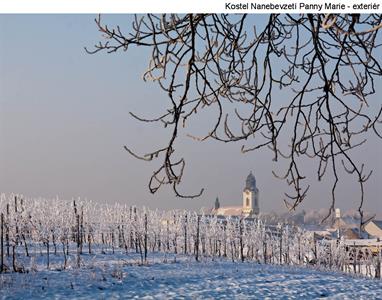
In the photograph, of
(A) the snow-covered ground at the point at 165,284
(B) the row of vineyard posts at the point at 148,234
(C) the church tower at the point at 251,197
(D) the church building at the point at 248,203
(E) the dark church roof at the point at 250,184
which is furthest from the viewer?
(E) the dark church roof at the point at 250,184

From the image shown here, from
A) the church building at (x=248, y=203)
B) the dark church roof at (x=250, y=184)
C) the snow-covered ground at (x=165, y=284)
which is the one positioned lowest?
the snow-covered ground at (x=165, y=284)

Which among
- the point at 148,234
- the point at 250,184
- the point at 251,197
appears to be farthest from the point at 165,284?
the point at 250,184

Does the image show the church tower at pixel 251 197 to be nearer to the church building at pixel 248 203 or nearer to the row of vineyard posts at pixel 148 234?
the church building at pixel 248 203

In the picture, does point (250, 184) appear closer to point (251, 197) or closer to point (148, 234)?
point (251, 197)

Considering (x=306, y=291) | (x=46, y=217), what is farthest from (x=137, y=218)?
(x=306, y=291)

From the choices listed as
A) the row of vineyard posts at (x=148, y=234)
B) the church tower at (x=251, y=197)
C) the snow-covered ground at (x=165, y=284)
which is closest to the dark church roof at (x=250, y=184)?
the church tower at (x=251, y=197)

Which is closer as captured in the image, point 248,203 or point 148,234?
point 148,234

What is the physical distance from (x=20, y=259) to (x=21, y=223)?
15.8ft

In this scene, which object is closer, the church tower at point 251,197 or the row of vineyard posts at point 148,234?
the row of vineyard posts at point 148,234

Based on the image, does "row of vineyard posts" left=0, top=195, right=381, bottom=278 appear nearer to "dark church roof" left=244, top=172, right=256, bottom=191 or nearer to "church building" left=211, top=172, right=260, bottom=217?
"church building" left=211, top=172, right=260, bottom=217

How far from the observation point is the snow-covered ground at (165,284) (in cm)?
1145

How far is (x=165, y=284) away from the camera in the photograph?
12969 millimetres

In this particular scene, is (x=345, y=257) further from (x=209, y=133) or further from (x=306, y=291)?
(x=209, y=133)

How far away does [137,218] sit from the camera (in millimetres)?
26766
